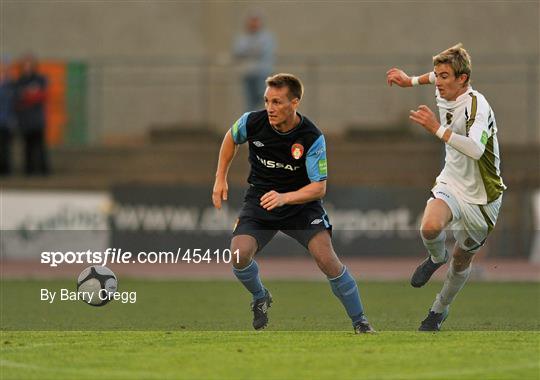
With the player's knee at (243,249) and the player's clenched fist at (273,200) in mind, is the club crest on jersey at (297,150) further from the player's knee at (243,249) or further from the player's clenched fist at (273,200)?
the player's knee at (243,249)

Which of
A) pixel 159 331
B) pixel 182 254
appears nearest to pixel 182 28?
pixel 182 254

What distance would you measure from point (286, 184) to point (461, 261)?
5.55ft

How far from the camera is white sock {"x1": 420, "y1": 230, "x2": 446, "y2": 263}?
10844 mm

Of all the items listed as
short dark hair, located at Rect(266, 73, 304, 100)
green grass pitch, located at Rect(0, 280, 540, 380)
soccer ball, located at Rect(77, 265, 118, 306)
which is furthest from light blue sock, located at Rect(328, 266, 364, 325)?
soccer ball, located at Rect(77, 265, 118, 306)

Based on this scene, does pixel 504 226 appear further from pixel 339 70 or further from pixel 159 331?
pixel 159 331

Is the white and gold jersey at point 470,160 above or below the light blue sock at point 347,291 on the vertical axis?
above

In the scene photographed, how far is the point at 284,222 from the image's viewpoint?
416 inches

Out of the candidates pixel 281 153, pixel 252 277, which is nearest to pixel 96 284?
pixel 252 277

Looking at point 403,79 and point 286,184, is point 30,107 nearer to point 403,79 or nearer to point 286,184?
point 403,79

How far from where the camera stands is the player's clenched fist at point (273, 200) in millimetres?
10125

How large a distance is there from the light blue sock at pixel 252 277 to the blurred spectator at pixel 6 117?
1336 cm

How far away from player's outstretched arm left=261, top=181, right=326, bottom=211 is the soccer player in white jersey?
995 millimetres

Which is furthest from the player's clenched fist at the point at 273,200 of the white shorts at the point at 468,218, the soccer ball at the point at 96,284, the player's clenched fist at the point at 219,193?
the soccer ball at the point at 96,284

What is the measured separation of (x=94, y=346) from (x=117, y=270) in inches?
417
